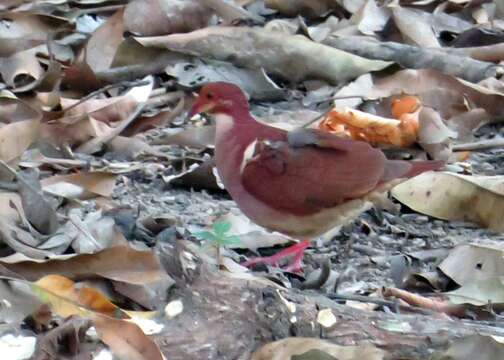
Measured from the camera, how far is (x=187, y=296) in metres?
3.26

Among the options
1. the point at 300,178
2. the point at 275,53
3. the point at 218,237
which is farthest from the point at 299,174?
the point at 275,53

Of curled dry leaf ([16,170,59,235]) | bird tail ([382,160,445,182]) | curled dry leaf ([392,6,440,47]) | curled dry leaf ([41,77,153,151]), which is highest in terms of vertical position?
curled dry leaf ([16,170,59,235])

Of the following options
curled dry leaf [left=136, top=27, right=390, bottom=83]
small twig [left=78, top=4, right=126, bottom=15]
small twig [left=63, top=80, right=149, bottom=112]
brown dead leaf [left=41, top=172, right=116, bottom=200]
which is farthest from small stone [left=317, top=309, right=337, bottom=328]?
small twig [left=78, top=4, right=126, bottom=15]

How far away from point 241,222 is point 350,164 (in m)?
0.48

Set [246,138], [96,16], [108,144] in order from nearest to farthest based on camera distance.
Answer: [246,138] < [108,144] < [96,16]

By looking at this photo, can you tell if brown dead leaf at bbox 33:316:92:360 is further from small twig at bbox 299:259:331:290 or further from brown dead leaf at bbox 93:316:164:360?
small twig at bbox 299:259:331:290

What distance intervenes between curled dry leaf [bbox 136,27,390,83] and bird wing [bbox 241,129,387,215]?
1.48m

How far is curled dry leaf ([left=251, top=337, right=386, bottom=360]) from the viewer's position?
306cm

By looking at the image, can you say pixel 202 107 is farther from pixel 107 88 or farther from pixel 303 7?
pixel 303 7

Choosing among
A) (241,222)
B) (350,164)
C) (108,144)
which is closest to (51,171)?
(108,144)

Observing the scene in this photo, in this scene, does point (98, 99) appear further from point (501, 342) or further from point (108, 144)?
point (501, 342)

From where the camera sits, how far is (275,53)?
5633mm

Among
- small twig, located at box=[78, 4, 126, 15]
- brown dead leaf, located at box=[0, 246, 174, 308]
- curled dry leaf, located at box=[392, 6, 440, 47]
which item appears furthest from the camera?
small twig, located at box=[78, 4, 126, 15]

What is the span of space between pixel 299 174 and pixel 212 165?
658 mm
